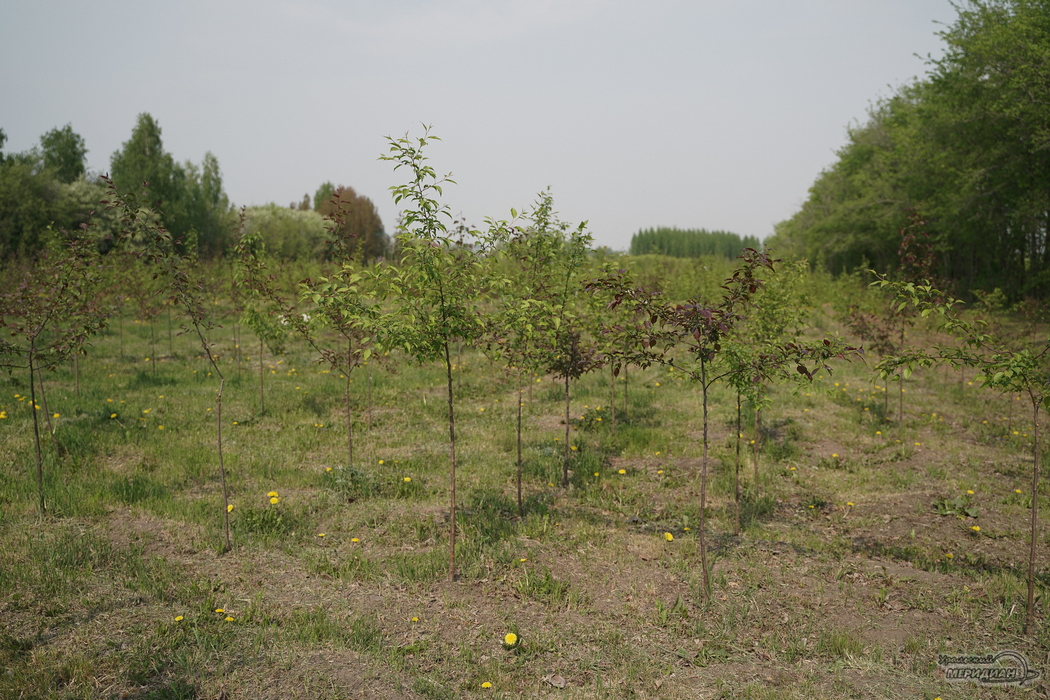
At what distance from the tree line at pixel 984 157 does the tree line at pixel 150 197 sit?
22.0m

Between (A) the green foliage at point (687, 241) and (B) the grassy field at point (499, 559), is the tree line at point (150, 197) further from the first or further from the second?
(A) the green foliage at point (687, 241)

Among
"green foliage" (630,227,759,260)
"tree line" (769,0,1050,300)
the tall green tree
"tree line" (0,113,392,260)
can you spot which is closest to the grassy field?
"tree line" (769,0,1050,300)

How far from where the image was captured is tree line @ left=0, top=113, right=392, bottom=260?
29.7 meters

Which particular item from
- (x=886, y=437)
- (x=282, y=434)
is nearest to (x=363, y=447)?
(x=282, y=434)

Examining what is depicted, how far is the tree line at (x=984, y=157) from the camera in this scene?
17.7 meters

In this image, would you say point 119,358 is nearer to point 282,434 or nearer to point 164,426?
point 164,426

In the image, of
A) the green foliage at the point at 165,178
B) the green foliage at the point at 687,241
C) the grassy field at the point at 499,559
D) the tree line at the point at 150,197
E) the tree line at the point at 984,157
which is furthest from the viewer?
the green foliage at the point at 687,241

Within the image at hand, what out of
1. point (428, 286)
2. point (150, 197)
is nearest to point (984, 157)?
point (428, 286)

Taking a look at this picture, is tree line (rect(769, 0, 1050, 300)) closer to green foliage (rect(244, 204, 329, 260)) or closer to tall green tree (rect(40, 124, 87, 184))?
green foliage (rect(244, 204, 329, 260))

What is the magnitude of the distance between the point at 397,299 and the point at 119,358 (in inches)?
505

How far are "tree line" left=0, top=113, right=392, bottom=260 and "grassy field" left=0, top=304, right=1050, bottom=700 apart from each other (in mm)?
14789

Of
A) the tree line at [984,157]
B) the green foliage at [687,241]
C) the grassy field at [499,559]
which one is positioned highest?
the green foliage at [687,241]

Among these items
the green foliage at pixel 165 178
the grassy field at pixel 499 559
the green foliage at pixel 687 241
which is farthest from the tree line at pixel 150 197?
the green foliage at pixel 687 241

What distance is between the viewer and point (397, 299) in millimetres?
4832
